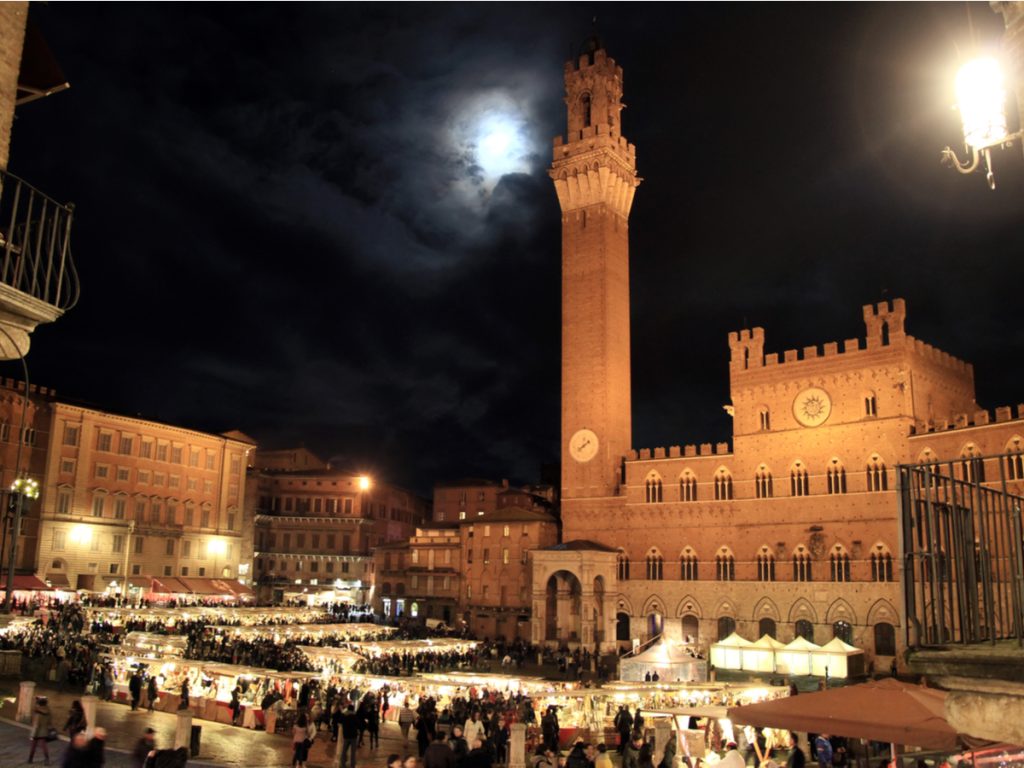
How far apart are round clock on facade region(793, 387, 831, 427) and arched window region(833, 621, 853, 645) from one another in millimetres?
9248

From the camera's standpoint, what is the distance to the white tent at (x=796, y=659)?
30.6 meters

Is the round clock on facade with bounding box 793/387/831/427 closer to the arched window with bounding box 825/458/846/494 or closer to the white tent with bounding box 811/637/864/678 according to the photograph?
the arched window with bounding box 825/458/846/494

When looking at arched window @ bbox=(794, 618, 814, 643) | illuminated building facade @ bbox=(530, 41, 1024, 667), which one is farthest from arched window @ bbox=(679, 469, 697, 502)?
arched window @ bbox=(794, 618, 814, 643)

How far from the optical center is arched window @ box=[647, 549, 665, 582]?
46.2 metres

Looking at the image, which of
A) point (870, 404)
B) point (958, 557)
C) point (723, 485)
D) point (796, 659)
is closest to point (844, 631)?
point (723, 485)

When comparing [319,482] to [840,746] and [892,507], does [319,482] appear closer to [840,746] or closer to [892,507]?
[892,507]

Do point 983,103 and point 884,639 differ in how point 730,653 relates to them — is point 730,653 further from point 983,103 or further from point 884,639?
point 983,103

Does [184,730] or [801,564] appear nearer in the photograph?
[184,730]

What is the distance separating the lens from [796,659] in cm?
3077

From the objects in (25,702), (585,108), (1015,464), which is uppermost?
(585,108)

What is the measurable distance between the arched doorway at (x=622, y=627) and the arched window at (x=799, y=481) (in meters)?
11.5

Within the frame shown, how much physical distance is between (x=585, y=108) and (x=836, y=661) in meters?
37.7

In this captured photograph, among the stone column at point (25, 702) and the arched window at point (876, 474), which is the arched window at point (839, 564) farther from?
the stone column at point (25, 702)

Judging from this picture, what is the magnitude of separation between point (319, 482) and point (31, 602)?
3355 cm
